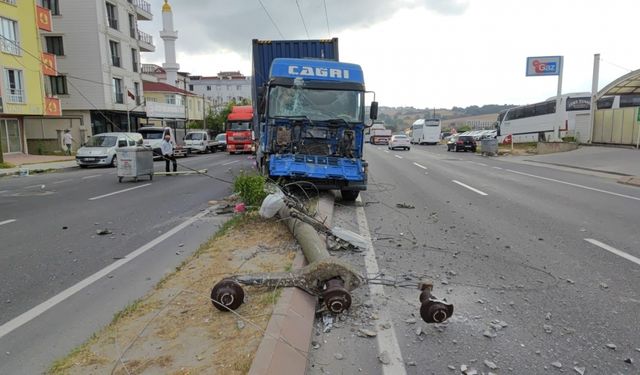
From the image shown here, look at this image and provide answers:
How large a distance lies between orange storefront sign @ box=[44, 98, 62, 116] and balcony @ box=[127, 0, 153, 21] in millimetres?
18253

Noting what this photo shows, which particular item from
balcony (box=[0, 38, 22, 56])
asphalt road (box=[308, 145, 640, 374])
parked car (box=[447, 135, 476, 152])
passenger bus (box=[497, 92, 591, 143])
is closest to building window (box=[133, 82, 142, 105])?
balcony (box=[0, 38, 22, 56])

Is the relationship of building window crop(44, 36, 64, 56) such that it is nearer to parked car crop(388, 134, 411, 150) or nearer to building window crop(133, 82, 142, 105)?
building window crop(133, 82, 142, 105)

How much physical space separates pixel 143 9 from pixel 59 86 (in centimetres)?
1514

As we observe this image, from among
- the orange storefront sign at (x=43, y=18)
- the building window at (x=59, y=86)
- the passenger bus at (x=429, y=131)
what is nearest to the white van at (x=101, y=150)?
the orange storefront sign at (x=43, y=18)

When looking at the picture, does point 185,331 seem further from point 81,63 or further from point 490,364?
point 81,63

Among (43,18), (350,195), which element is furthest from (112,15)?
(350,195)

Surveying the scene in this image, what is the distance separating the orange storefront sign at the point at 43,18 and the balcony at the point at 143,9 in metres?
A: 15.1

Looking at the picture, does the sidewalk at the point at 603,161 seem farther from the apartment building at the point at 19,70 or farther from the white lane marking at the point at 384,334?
the apartment building at the point at 19,70

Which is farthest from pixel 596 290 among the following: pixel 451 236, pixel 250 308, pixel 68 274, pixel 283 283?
pixel 68 274

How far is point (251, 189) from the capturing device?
8.15 m

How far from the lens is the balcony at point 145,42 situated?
4841 centimetres

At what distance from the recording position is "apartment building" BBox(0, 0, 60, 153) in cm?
2822

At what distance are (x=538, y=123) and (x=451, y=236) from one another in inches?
1495

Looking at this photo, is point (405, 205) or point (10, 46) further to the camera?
point (10, 46)
